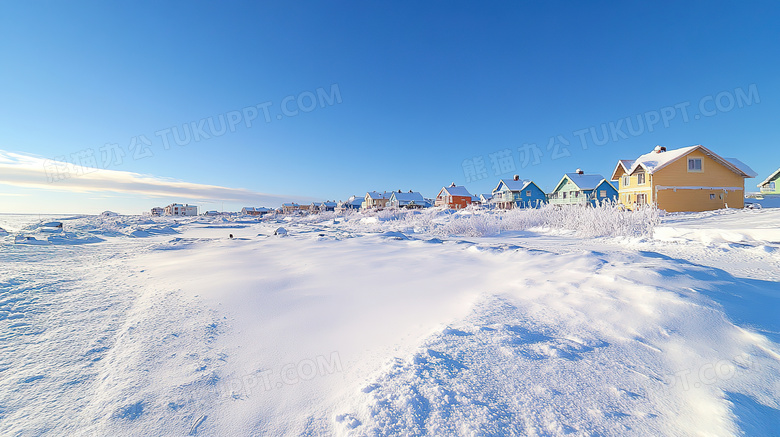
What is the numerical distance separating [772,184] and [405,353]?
48.7 meters

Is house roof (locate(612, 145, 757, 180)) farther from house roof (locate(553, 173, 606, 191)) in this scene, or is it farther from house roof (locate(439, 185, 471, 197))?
house roof (locate(439, 185, 471, 197))

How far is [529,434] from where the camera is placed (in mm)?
1219

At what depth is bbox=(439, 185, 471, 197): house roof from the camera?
54406 millimetres

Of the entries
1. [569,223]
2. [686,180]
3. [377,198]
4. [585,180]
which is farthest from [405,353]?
[377,198]

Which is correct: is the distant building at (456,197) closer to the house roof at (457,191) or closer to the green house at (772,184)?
the house roof at (457,191)

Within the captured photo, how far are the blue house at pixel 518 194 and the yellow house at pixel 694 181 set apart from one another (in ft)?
70.4

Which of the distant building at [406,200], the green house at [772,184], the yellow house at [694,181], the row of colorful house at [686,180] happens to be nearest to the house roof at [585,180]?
the row of colorful house at [686,180]

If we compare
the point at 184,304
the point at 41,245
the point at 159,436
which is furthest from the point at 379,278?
the point at 41,245

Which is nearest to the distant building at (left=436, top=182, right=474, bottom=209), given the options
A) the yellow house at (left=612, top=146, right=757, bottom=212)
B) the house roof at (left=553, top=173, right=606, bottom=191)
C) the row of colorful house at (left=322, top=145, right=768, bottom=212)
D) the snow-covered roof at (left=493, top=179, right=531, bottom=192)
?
the snow-covered roof at (left=493, top=179, right=531, bottom=192)

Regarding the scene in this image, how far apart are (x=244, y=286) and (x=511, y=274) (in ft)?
11.0

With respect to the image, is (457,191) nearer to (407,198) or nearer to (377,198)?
(407,198)

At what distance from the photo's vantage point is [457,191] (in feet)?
180

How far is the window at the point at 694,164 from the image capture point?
22000 millimetres

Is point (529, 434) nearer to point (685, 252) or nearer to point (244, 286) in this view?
point (244, 286)
